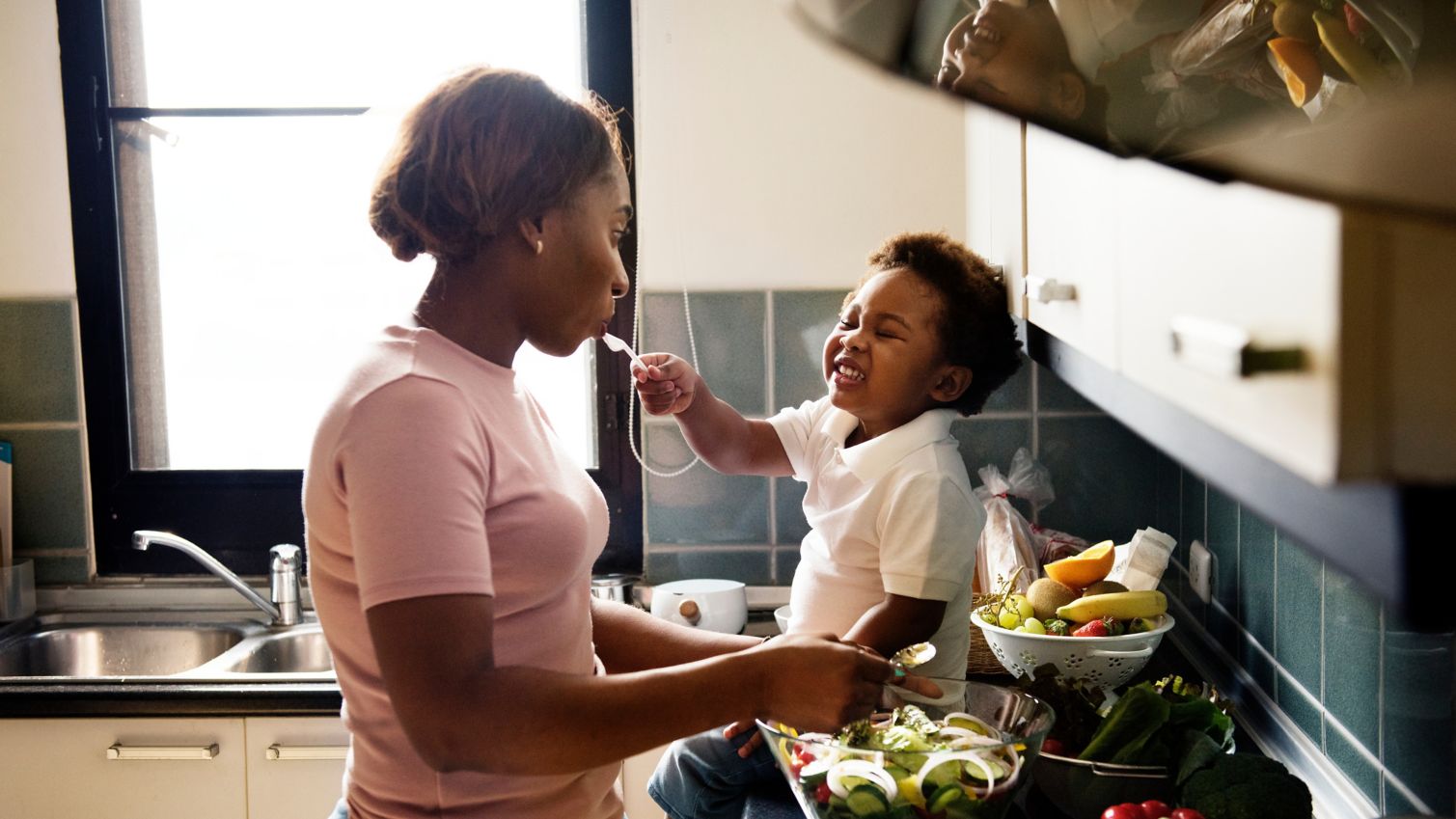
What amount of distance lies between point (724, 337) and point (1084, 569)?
784mm

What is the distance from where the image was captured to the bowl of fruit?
173 centimetres

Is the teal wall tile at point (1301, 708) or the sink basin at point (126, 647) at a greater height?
the teal wall tile at point (1301, 708)

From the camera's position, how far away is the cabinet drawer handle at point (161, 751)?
6.66ft

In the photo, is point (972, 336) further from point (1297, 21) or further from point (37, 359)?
point (37, 359)

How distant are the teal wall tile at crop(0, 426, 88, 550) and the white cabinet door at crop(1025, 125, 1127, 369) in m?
1.76

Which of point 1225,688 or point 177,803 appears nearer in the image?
point 1225,688

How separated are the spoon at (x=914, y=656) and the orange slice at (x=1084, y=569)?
479 millimetres

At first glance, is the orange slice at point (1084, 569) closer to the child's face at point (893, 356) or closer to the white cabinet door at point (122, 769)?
the child's face at point (893, 356)

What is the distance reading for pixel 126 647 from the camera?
2.36 metres

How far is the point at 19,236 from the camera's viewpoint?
2.41m

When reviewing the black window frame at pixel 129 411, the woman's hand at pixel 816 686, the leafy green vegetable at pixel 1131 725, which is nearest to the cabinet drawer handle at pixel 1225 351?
the woman's hand at pixel 816 686

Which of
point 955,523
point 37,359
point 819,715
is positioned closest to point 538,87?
point 819,715

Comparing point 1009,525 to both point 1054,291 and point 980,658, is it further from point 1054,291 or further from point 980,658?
point 1054,291

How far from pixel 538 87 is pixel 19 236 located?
5.51 feet
